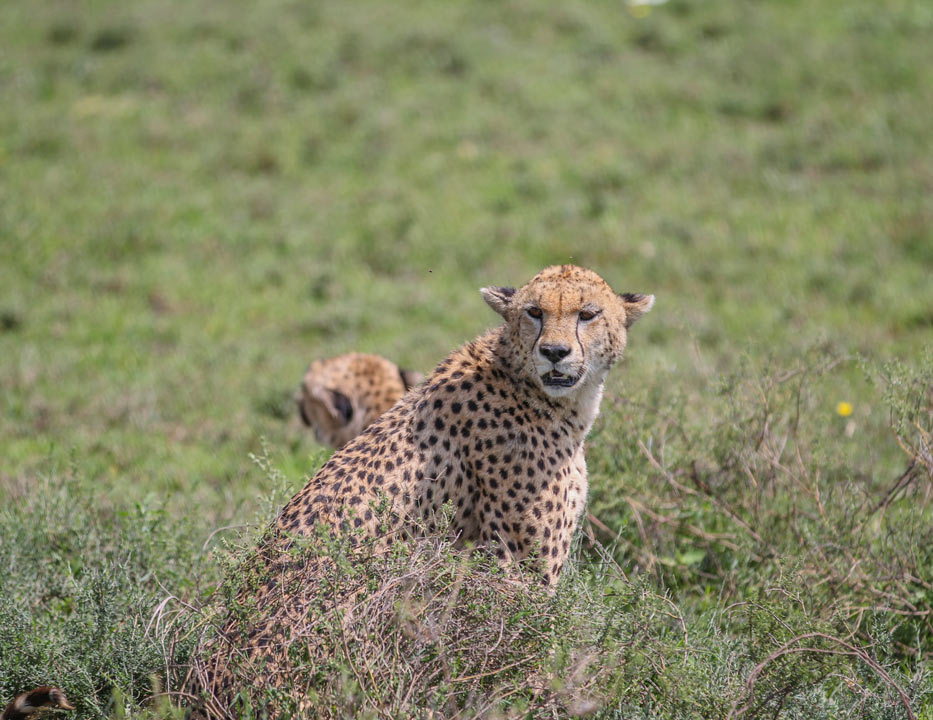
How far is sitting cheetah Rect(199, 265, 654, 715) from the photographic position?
3342mm

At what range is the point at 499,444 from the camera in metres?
3.58

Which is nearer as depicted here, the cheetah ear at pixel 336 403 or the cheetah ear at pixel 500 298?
the cheetah ear at pixel 500 298

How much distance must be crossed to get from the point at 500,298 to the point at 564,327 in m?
0.32

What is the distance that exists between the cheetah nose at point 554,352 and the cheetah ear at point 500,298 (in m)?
0.30

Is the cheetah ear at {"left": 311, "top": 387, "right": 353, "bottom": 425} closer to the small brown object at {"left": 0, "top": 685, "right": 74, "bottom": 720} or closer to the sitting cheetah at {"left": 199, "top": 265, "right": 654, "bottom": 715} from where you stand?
the sitting cheetah at {"left": 199, "top": 265, "right": 654, "bottom": 715}

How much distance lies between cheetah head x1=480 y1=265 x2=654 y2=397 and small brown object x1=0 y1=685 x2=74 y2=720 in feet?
5.58

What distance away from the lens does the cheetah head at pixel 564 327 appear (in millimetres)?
3531

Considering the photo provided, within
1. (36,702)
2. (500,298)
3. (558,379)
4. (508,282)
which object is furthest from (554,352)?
(508,282)

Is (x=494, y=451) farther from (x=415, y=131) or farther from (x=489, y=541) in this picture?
(x=415, y=131)

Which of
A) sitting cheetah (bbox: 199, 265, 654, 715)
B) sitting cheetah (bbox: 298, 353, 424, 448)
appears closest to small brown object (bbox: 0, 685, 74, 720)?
sitting cheetah (bbox: 199, 265, 654, 715)

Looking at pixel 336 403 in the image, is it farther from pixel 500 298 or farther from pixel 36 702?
pixel 36 702

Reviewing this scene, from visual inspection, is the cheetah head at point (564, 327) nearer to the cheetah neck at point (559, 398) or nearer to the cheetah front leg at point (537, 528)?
the cheetah neck at point (559, 398)

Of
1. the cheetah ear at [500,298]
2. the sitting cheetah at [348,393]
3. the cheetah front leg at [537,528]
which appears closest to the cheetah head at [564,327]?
the cheetah ear at [500,298]

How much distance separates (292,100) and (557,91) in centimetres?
246
